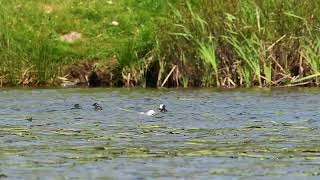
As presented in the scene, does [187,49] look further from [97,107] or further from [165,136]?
[165,136]

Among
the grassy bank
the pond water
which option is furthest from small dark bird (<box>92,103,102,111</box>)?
the grassy bank

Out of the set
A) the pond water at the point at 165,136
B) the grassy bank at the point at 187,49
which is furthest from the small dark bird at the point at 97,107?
the grassy bank at the point at 187,49

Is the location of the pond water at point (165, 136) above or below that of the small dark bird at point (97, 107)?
below

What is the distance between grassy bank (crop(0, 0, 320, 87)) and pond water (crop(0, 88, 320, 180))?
115cm

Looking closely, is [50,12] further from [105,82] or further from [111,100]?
[111,100]

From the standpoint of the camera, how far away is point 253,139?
1005cm

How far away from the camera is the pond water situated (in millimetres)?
8055

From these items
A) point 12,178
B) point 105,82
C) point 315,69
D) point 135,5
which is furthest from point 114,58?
point 12,178

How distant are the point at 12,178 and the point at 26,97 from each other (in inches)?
348

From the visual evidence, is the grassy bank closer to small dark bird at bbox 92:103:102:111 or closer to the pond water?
the pond water

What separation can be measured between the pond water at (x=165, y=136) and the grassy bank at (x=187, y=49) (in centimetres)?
115

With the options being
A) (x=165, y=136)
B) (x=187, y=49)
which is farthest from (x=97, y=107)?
(x=187, y=49)

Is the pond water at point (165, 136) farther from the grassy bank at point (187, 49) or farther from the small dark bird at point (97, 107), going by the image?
the grassy bank at point (187, 49)

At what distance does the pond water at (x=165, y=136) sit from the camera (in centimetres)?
805
